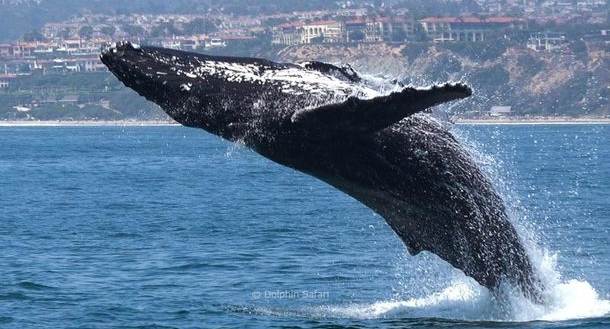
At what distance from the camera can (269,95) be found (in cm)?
1527

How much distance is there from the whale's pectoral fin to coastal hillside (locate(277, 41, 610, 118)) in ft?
456

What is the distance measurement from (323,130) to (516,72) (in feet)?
549

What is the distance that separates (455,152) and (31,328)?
568 centimetres

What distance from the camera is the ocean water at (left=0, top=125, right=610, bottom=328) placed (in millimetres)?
17797

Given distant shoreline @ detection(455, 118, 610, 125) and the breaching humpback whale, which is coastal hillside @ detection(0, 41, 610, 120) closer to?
distant shoreline @ detection(455, 118, 610, 125)

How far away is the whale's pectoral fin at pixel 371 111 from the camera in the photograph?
1402 cm

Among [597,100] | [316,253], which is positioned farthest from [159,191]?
[597,100]

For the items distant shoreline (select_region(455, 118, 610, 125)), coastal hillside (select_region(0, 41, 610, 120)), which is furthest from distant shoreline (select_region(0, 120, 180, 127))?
distant shoreline (select_region(455, 118, 610, 125))

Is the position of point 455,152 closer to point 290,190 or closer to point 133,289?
point 133,289

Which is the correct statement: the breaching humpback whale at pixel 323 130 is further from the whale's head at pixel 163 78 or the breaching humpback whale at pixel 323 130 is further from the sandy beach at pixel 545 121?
the sandy beach at pixel 545 121

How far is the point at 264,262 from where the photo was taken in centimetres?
2483

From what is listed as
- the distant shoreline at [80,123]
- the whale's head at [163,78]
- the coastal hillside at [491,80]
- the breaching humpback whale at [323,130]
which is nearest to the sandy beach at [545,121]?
the coastal hillside at [491,80]

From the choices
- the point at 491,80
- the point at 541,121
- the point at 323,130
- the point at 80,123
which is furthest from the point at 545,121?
the point at 323,130

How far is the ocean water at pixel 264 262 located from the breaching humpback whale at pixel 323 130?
0.45 meters
